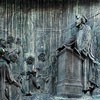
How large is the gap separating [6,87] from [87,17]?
18.6 feet

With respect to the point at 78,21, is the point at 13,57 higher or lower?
lower

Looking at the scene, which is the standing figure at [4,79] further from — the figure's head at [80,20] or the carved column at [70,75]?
the figure's head at [80,20]

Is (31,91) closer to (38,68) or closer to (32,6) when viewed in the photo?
(38,68)

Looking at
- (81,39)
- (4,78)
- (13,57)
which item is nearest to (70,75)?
(81,39)

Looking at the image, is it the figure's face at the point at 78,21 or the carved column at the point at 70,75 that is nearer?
the carved column at the point at 70,75

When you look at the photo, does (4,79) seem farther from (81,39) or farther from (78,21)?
(78,21)

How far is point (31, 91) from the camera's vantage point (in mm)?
25969

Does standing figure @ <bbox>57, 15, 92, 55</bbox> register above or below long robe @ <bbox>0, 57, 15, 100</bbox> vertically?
above

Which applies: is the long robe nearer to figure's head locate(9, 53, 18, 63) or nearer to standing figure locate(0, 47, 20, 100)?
standing figure locate(0, 47, 20, 100)

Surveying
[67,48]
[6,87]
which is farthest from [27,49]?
[6,87]

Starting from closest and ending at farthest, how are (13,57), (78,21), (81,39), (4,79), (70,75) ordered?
(4,79) < (70,75) < (81,39) < (78,21) < (13,57)

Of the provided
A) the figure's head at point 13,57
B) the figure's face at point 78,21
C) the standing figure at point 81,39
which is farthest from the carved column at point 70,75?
the figure's head at point 13,57

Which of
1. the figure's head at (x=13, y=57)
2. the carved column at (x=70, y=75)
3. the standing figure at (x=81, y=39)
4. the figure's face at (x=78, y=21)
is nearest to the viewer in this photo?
the carved column at (x=70, y=75)

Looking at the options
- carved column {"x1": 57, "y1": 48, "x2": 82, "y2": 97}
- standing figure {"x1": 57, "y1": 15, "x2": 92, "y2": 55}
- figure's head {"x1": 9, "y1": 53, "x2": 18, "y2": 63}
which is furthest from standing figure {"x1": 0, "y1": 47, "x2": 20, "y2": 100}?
standing figure {"x1": 57, "y1": 15, "x2": 92, "y2": 55}
